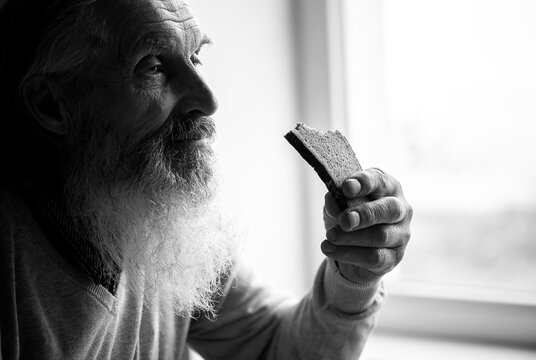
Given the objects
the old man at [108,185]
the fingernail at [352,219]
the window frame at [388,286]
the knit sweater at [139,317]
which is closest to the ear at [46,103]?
the old man at [108,185]

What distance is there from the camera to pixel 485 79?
1549mm

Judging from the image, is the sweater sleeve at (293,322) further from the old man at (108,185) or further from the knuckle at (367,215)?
the knuckle at (367,215)

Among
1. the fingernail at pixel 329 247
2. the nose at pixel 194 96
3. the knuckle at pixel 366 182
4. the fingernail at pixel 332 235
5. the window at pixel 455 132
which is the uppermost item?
the window at pixel 455 132

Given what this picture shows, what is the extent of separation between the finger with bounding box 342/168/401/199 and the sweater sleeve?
0.60 feet

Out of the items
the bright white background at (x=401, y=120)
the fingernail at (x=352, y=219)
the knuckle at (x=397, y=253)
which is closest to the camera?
the fingernail at (x=352, y=219)

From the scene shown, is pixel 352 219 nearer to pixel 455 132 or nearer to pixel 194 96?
pixel 194 96

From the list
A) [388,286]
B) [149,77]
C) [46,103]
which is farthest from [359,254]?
[388,286]

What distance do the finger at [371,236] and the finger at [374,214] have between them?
0.01 metres

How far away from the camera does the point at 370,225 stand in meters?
0.92

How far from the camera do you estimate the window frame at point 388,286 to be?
1.52m

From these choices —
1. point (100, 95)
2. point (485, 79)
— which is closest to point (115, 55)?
point (100, 95)

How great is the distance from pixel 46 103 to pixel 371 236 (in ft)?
1.74

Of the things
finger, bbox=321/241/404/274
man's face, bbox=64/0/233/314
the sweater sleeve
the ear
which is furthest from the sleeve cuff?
the ear

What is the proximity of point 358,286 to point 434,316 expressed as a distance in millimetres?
586
